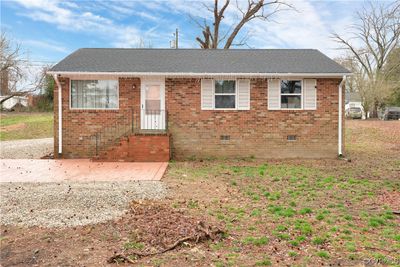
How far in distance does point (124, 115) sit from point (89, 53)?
401 centimetres

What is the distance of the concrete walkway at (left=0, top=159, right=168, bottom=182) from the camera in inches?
337

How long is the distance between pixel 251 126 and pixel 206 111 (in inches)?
71.3

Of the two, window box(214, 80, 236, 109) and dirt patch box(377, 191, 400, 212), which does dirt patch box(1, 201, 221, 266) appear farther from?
window box(214, 80, 236, 109)

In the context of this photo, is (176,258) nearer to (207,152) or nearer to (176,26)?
(207,152)

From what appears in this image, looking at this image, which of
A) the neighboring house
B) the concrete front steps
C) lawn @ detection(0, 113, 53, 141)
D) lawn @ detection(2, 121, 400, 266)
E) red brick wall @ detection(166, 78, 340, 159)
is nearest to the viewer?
lawn @ detection(2, 121, 400, 266)

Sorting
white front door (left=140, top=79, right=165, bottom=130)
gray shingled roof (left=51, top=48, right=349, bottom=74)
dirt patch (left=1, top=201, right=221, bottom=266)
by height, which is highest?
gray shingled roof (left=51, top=48, right=349, bottom=74)

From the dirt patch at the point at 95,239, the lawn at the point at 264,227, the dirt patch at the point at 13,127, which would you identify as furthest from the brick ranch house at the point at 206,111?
the dirt patch at the point at 13,127

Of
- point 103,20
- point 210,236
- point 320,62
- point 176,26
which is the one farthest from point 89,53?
point 176,26

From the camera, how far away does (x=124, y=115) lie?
12.2 meters

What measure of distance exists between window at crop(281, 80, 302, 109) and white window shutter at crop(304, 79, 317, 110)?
8.6 inches

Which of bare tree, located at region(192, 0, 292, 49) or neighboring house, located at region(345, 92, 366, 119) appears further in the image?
neighboring house, located at region(345, 92, 366, 119)

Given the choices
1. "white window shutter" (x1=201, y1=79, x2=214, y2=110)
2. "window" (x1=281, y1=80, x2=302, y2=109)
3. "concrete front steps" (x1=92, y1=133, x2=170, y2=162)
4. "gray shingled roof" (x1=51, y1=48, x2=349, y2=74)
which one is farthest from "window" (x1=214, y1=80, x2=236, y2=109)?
"concrete front steps" (x1=92, y1=133, x2=170, y2=162)

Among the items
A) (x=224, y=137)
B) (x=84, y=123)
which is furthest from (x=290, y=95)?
(x=84, y=123)

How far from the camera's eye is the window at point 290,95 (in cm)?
1234
